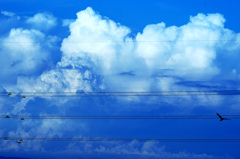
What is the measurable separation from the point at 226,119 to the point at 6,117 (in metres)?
35.3

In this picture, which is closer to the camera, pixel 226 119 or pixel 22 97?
pixel 226 119

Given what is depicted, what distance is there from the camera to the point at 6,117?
57438mm

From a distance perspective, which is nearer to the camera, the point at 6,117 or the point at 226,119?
the point at 226,119

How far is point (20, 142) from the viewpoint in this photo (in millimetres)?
55656

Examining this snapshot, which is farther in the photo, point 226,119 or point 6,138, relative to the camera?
point 6,138

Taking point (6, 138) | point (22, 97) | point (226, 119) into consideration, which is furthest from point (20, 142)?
point (226, 119)

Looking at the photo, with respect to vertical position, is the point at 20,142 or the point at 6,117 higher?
the point at 6,117

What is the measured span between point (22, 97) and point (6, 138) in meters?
7.41

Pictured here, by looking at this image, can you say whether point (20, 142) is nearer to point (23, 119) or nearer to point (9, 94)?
point (23, 119)

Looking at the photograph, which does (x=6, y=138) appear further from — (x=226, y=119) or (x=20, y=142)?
(x=226, y=119)

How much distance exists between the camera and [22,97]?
186ft

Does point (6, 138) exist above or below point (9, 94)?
below

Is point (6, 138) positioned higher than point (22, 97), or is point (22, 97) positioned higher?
point (22, 97)

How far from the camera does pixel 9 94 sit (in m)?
55.4
